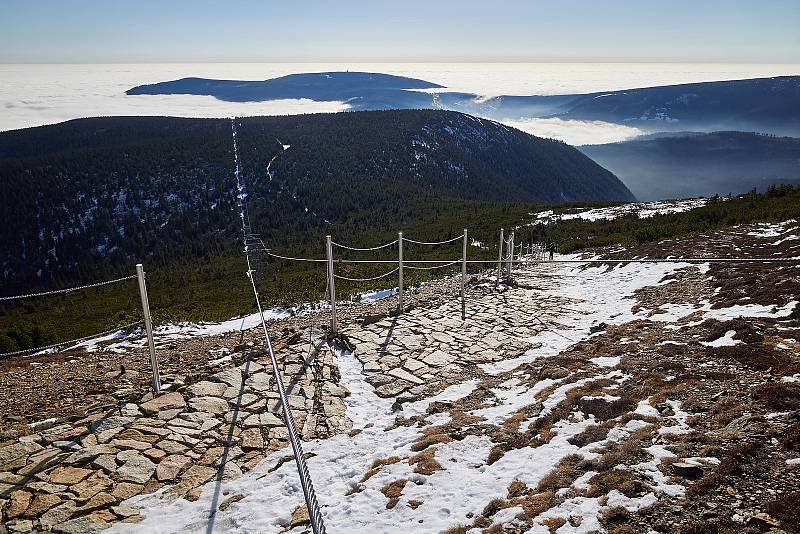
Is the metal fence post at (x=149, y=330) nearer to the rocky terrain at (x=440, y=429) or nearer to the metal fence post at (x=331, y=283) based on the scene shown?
the rocky terrain at (x=440, y=429)

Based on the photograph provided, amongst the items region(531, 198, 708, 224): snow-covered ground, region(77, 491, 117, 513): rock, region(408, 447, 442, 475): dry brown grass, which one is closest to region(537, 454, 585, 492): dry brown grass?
region(408, 447, 442, 475): dry brown grass

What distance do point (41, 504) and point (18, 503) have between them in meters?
0.23

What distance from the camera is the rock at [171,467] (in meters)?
5.34

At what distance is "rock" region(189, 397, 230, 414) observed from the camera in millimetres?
6758

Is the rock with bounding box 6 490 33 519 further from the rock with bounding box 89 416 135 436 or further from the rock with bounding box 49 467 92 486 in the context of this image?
the rock with bounding box 89 416 135 436

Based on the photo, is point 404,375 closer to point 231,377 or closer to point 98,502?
point 231,377

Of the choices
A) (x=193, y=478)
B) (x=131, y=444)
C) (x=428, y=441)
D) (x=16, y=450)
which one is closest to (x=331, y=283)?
(x=428, y=441)

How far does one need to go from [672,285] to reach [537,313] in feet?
13.7

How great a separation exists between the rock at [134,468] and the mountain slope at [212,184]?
45825mm

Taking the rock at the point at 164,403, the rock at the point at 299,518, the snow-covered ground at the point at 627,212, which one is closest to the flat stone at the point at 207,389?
the rock at the point at 164,403

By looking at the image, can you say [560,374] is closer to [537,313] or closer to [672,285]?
[537,313]

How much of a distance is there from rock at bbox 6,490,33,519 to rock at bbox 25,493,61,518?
2.0 inches

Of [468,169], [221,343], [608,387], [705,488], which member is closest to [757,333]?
[608,387]

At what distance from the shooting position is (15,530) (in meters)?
4.29
